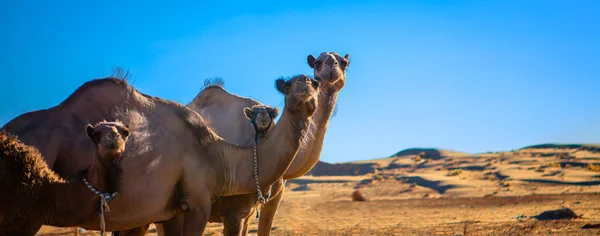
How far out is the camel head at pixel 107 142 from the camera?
5.38m

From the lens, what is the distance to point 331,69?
906 cm

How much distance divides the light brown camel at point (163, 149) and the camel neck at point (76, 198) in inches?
9.2

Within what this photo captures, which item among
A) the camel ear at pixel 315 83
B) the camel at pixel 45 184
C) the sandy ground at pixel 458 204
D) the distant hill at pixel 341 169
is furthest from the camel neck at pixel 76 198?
the distant hill at pixel 341 169

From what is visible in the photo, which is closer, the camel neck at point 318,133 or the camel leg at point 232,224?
the camel leg at point 232,224

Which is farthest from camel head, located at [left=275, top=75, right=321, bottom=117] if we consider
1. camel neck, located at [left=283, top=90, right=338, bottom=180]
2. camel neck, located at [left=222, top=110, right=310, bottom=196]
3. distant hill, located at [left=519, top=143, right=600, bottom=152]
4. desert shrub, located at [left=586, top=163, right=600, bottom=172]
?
distant hill, located at [left=519, top=143, right=600, bottom=152]

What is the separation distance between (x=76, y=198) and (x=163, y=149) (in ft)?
3.54

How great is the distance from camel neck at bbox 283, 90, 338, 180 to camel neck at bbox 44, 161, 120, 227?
134 inches

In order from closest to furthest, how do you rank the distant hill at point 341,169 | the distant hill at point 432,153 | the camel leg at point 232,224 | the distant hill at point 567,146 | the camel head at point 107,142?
the camel head at point 107,142
the camel leg at point 232,224
the distant hill at point 341,169
the distant hill at point 567,146
the distant hill at point 432,153

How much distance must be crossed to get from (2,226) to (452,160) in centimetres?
4894

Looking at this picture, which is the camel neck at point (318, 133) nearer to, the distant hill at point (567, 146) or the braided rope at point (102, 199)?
the braided rope at point (102, 199)

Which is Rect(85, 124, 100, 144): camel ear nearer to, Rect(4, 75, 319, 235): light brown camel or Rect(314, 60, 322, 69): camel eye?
Rect(4, 75, 319, 235): light brown camel

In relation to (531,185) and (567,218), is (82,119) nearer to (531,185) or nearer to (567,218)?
(567,218)

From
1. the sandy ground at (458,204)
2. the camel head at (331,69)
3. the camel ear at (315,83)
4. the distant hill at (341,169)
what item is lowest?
the sandy ground at (458,204)

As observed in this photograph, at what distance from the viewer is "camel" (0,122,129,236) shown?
5.38 meters
